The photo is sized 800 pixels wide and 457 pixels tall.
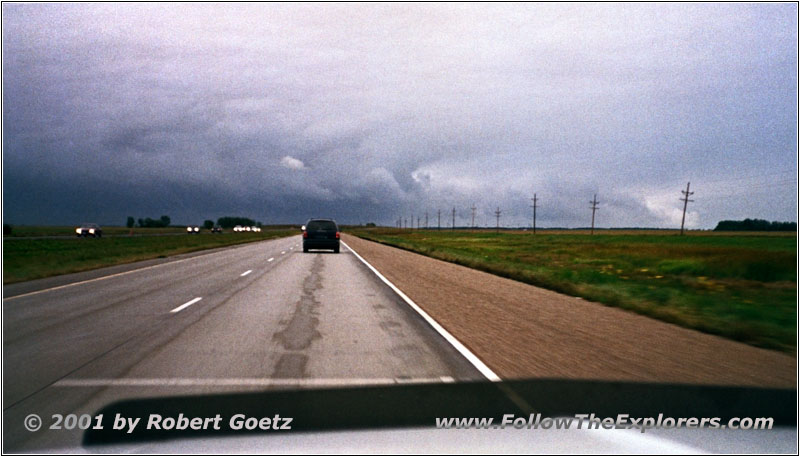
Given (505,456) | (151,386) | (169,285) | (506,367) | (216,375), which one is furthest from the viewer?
(169,285)

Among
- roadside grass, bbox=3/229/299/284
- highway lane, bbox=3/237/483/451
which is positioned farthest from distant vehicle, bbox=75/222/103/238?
highway lane, bbox=3/237/483/451

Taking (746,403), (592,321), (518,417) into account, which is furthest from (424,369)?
(592,321)

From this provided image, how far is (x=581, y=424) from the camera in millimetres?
4371

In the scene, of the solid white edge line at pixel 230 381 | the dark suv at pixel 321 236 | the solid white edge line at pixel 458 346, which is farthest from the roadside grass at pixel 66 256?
the solid white edge line at pixel 230 381

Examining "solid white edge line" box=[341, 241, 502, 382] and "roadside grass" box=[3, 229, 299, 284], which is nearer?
"solid white edge line" box=[341, 241, 502, 382]

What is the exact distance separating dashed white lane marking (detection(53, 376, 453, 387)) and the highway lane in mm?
10

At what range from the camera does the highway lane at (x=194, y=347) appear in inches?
209

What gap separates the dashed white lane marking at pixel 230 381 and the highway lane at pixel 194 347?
0.03 feet

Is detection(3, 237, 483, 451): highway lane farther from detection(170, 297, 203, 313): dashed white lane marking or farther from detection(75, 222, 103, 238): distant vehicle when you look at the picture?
detection(75, 222, 103, 238): distant vehicle

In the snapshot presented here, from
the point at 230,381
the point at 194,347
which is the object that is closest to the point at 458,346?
the point at 230,381

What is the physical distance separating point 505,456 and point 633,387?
2.43 meters

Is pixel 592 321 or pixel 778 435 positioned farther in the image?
pixel 592 321

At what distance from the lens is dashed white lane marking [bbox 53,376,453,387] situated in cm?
545

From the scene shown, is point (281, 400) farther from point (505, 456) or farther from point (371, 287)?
point (371, 287)
